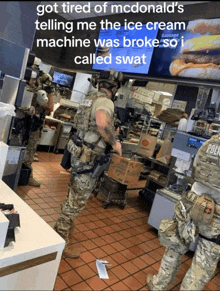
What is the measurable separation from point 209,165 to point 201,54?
7.54 feet

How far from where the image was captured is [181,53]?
3922 mm

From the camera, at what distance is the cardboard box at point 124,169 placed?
159 inches

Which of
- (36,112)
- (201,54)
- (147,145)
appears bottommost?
(147,145)

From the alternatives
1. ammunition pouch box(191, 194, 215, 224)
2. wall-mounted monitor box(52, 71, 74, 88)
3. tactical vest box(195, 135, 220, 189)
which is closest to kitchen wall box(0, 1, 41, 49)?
tactical vest box(195, 135, 220, 189)

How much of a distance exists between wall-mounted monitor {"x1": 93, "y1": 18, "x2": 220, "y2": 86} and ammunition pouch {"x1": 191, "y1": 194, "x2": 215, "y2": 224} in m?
2.11

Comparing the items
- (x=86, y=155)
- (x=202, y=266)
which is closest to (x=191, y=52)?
(x=86, y=155)

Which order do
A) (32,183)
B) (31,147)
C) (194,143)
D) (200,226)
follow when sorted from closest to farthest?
(200,226) → (194,143) → (32,183) → (31,147)

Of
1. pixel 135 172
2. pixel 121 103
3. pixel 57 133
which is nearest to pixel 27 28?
pixel 135 172

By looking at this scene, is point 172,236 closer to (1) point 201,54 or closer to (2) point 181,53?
(1) point 201,54

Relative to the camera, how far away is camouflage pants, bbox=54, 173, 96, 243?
2631 millimetres

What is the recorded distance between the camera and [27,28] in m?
2.31

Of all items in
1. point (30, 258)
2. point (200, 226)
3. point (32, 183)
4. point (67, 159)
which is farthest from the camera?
point (32, 183)

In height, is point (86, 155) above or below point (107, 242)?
above

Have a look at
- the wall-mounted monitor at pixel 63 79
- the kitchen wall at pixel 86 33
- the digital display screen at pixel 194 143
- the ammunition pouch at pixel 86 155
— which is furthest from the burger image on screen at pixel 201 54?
the wall-mounted monitor at pixel 63 79
